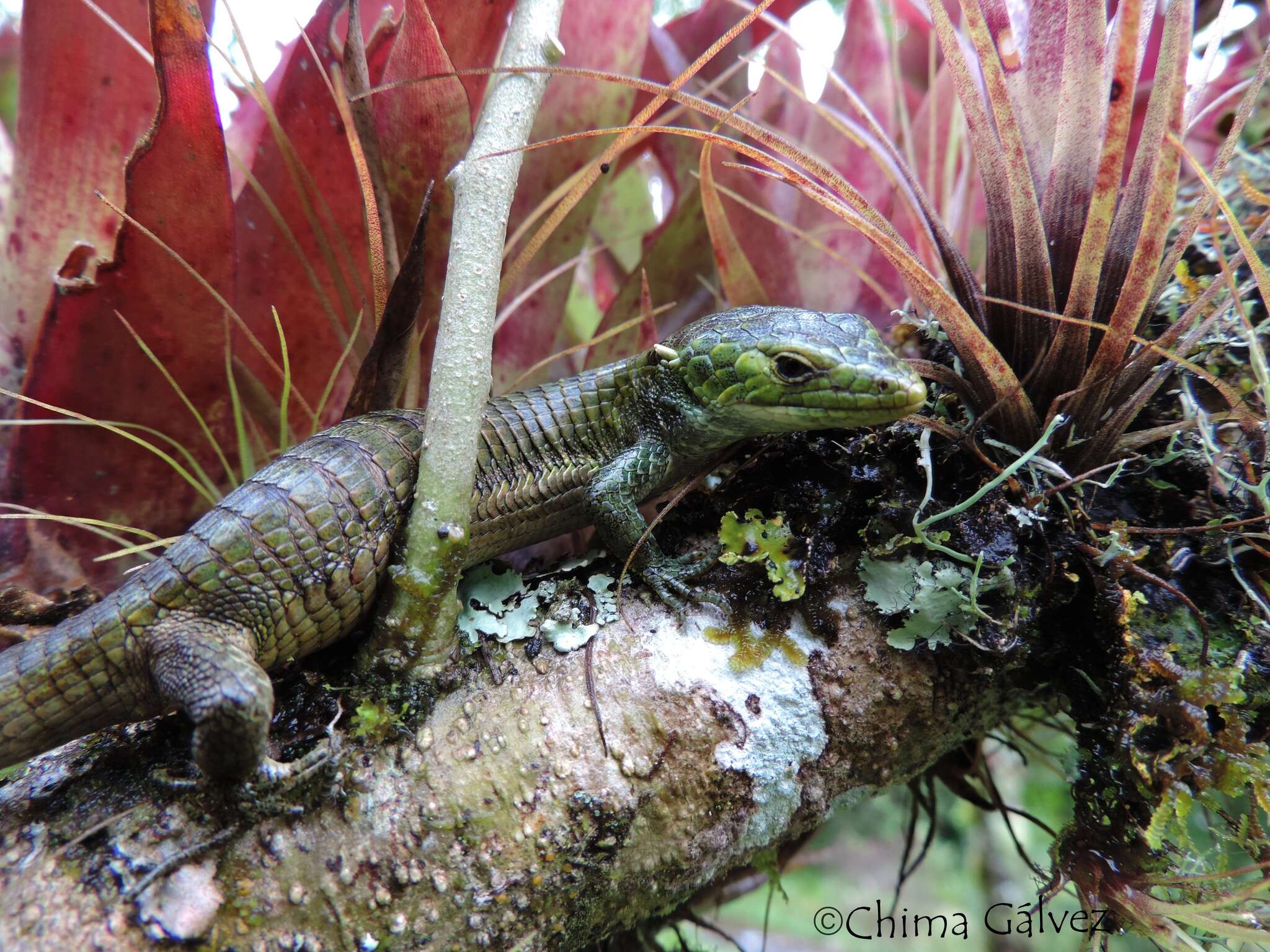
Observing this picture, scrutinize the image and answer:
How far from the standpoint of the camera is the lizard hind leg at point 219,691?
3.48 ft

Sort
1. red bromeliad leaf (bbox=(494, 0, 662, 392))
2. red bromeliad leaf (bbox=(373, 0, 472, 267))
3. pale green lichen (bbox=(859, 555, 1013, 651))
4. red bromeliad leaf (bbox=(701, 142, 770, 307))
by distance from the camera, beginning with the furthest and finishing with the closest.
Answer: red bromeliad leaf (bbox=(494, 0, 662, 392))
red bromeliad leaf (bbox=(701, 142, 770, 307))
red bromeliad leaf (bbox=(373, 0, 472, 267))
pale green lichen (bbox=(859, 555, 1013, 651))

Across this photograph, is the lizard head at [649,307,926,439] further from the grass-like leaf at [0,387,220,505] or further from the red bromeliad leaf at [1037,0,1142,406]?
the grass-like leaf at [0,387,220,505]

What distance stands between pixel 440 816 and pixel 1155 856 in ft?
3.94

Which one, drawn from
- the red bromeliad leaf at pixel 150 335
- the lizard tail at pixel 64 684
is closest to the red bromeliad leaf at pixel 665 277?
the red bromeliad leaf at pixel 150 335

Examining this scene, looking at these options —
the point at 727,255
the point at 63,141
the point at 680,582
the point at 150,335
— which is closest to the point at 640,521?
the point at 680,582

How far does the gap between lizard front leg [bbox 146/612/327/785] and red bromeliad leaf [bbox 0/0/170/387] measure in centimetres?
77

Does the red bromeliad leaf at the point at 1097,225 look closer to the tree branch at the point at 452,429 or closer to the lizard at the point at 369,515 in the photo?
the lizard at the point at 369,515

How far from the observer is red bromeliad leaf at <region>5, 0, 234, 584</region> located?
1243 millimetres

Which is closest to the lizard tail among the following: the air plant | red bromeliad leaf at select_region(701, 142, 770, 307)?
the air plant

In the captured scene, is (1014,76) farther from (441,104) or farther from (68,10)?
(68,10)

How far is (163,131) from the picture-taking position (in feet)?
4.05

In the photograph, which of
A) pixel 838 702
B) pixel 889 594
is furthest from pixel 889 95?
pixel 838 702

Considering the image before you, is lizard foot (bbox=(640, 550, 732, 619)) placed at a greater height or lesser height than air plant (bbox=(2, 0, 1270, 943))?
lesser

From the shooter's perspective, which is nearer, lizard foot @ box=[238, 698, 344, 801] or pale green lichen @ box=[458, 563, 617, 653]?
lizard foot @ box=[238, 698, 344, 801]
